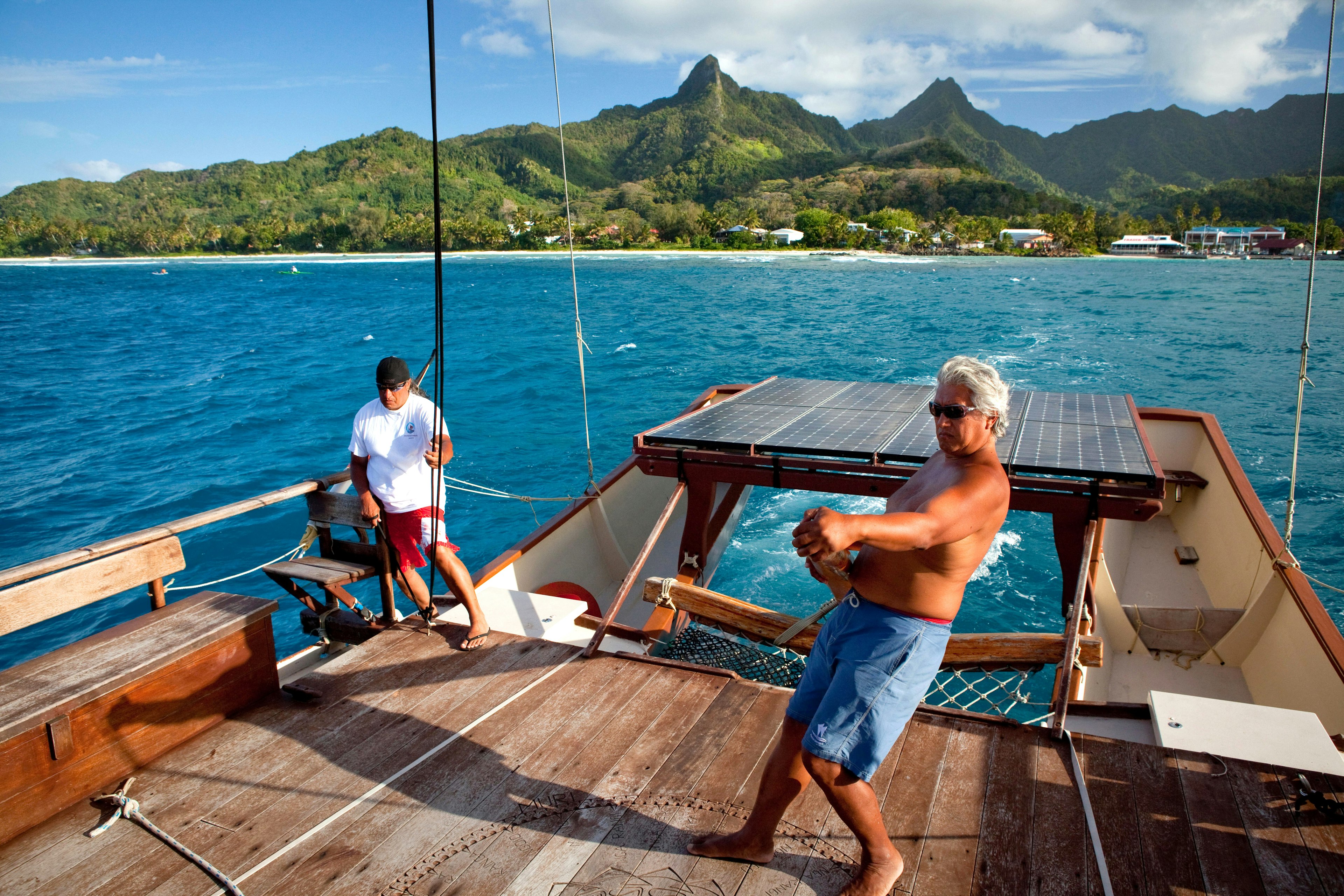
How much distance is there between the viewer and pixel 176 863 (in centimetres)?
262

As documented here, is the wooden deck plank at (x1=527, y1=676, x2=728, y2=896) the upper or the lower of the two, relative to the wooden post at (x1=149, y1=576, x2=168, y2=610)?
lower

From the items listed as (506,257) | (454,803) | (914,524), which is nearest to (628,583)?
(454,803)

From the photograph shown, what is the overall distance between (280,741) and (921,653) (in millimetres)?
2769

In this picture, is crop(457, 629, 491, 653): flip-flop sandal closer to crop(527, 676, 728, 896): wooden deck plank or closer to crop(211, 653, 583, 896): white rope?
crop(211, 653, 583, 896): white rope

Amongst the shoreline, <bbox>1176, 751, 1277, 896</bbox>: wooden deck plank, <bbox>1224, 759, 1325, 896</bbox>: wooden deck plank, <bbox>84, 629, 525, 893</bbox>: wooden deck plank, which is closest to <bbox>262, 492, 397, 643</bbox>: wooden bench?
<bbox>84, 629, 525, 893</bbox>: wooden deck plank

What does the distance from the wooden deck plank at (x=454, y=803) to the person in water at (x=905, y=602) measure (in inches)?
40.5

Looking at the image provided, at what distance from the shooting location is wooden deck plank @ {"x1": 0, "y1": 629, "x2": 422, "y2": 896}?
2613 millimetres

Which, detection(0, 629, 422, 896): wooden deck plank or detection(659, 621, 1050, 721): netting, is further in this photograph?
detection(659, 621, 1050, 721): netting

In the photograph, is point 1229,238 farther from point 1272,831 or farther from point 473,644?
point 473,644

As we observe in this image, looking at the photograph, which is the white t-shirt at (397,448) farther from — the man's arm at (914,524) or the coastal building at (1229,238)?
the coastal building at (1229,238)

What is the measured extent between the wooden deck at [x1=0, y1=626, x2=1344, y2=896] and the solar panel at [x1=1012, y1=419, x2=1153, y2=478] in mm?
1695

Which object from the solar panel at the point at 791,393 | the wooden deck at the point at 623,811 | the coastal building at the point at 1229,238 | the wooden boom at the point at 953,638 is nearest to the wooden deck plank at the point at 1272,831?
the wooden deck at the point at 623,811

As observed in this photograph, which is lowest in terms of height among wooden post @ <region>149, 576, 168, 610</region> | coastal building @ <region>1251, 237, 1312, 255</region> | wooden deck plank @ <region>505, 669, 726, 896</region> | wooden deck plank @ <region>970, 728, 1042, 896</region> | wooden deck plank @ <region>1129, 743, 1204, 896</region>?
wooden deck plank @ <region>505, 669, 726, 896</region>

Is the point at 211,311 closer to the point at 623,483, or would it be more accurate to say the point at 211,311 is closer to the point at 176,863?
the point at 623,483
